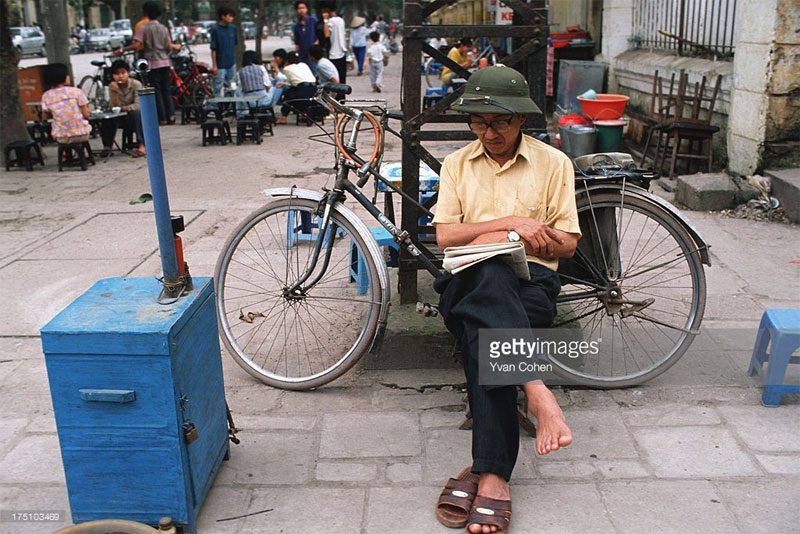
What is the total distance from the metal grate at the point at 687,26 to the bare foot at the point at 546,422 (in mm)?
6357

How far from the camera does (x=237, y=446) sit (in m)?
3.23

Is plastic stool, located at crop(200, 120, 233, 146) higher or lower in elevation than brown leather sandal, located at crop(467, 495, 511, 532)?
higher

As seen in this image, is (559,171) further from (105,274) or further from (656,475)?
(105,274)

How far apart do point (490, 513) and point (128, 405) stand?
126cm

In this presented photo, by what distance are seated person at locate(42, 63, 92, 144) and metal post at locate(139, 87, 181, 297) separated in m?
7.32

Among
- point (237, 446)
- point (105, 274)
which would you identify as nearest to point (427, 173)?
point (237, 446)

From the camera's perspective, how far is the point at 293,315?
4.61 m

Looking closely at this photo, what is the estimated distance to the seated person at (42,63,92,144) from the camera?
356 inches

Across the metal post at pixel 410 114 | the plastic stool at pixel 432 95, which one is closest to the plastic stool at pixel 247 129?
the plastic stool at pixel 432 95

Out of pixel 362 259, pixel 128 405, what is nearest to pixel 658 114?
pixel 362 259

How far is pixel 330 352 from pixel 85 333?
1.81m

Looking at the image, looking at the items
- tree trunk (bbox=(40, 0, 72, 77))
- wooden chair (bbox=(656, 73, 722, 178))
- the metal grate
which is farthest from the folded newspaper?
tree trunk (bbox=(40, 0, 72, 77))

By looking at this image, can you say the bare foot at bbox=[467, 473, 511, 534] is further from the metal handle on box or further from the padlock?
the metal handle on box

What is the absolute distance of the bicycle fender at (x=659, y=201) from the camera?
3.44m
